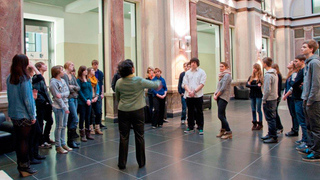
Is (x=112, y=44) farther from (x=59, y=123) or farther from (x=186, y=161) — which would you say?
(x=186, y=161)

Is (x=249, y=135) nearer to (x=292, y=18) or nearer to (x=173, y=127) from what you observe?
(x=173, y=127)

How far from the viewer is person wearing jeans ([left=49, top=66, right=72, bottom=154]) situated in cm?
415

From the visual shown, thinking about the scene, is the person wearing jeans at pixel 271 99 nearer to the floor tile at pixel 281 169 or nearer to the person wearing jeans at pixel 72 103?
the floor tile at pixel 281 169

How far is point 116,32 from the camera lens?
724 centimetres

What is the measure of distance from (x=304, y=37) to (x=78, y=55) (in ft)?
51.0

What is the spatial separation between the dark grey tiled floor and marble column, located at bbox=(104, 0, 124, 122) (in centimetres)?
188

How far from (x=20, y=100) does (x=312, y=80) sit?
12.7ft

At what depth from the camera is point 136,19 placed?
26.6 feet

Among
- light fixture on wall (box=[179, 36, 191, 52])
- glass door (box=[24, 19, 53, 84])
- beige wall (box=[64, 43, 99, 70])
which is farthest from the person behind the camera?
beige wall (box=[64, 43, 99, 70])

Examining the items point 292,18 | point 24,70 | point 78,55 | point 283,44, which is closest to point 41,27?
point 78,55

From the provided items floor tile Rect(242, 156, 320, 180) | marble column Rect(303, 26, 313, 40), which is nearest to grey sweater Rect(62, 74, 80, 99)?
floor tile Rect(242, 156, 320, 180)

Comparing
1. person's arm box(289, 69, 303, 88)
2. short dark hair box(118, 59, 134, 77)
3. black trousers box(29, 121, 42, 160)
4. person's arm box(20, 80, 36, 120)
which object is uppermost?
short dark hair box(118, 59, 134, 77)

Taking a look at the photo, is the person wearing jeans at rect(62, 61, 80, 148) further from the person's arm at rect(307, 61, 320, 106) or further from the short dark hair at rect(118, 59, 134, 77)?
the person's arm at rect(307, 61, 320, 106)

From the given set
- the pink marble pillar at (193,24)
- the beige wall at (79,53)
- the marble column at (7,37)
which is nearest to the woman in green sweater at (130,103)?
the marble column at (7,37)
